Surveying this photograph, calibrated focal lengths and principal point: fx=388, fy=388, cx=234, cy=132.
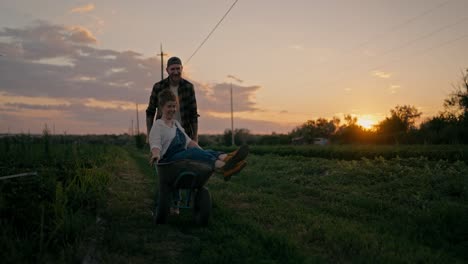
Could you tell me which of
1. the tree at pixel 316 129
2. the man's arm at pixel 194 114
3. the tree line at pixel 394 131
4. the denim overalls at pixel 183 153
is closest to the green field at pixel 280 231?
the denim overalls at pixel 183 153

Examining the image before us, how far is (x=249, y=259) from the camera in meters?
3.59

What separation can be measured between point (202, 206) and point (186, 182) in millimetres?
386

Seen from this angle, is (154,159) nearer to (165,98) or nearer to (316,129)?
(165,98)

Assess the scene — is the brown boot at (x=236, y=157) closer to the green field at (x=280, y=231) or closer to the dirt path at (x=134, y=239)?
the green field at (x=280, y=231)

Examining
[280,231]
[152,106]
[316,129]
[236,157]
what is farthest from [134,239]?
[316,129]

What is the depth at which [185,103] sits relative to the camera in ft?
20.2

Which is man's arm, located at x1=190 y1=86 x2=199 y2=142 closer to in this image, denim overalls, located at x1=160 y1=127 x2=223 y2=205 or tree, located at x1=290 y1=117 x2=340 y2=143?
denim overalls, located at x1=160 y1=127 x2=223 y2=205

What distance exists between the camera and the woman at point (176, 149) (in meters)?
4.65

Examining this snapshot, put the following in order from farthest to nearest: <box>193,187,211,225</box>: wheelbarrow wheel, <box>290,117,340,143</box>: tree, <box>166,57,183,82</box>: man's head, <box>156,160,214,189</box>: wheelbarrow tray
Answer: <box>290,117,340,143</box>: tree < <box>166,57,183,82</box>: man's head < <box>193,187,211,225</box>: wheelbarrow wheel < <box>156,160,214,189</box>: wheelbarrow tray

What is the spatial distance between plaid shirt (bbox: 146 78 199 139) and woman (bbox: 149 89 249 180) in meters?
0.90

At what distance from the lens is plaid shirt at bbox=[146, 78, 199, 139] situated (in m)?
6.07

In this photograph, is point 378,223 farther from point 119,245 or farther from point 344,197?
point 119,245

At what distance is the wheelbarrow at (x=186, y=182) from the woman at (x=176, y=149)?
0.09m

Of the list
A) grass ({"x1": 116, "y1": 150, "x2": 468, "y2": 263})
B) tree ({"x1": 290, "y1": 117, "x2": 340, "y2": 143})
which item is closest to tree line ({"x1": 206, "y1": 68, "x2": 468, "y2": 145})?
tree ({"x1": 290, "y1": 117, "x2": 340, "y2": 143})
